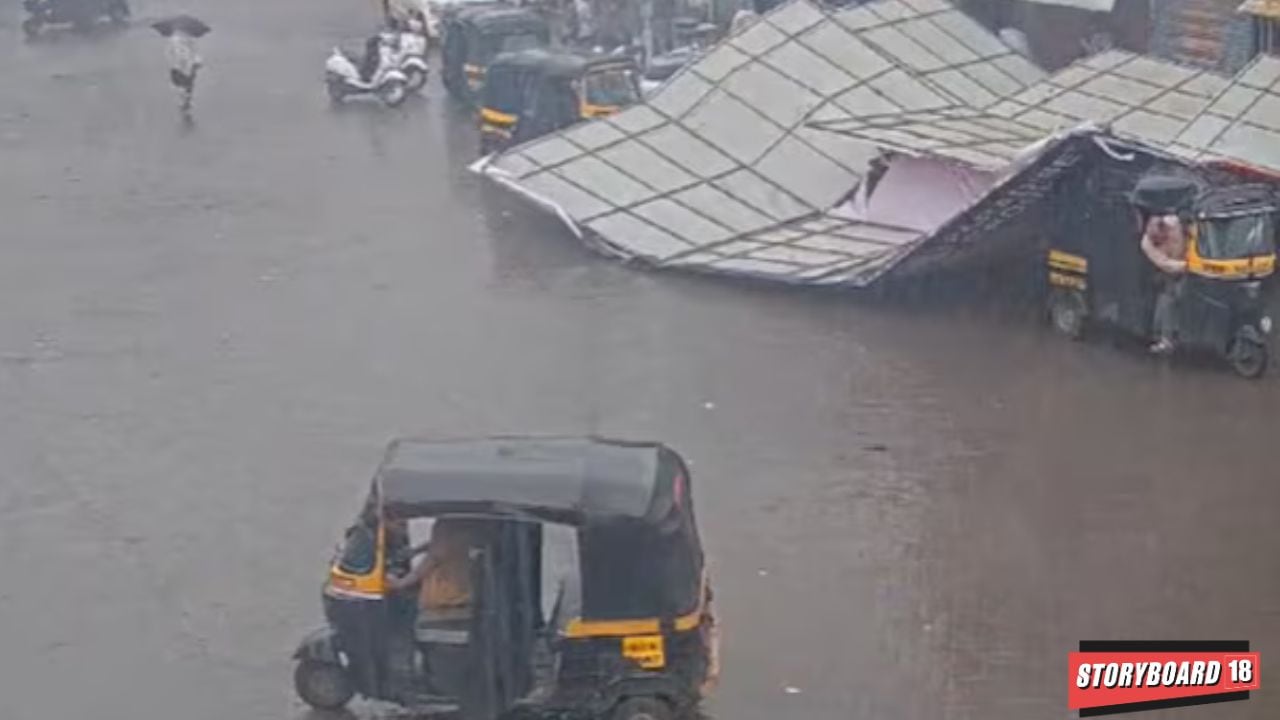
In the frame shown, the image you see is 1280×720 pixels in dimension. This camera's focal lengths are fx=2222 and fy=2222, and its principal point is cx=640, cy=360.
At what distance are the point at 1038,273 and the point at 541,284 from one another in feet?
14.4

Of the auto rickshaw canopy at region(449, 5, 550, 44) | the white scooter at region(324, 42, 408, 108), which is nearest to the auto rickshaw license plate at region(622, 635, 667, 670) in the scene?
the auto rickshaw canopy at region(449, 5, 550, 44)

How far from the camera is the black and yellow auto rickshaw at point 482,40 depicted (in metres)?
27.6

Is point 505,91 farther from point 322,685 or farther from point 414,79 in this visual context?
point 322,685

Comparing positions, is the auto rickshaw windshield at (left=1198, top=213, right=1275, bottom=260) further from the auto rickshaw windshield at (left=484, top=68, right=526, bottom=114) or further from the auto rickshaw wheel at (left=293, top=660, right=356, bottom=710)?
the auto rickshaw windshield at (left=484, top=68, right=526, bottom=114)

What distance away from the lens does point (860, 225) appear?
2006cm

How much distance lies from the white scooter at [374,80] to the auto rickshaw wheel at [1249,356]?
15014 millimetres

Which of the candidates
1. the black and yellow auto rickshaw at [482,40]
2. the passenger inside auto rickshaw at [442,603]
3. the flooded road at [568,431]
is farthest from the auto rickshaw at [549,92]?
the passenger inside auto rickshaw at [442,603]

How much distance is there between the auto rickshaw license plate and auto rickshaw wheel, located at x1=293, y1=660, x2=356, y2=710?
60.8 inches

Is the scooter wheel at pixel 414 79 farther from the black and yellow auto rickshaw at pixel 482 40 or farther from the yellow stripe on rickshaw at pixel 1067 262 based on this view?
the yellow stripe on rickshaw at pixel 1067 262

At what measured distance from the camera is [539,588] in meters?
10.5

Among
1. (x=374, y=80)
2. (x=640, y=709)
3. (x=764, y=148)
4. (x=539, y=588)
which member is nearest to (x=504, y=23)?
(x=374, y=80)

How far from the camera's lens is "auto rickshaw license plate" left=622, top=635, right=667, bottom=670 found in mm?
10430

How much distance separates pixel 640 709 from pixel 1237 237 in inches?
298

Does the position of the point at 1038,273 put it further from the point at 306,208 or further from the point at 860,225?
the point at 306,208
